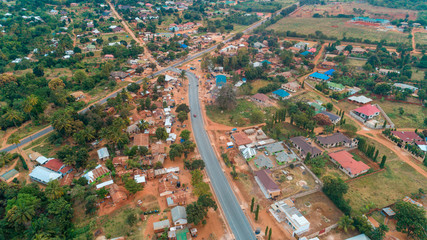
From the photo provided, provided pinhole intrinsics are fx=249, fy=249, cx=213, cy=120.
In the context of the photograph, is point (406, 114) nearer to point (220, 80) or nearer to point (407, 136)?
point (407, 136)

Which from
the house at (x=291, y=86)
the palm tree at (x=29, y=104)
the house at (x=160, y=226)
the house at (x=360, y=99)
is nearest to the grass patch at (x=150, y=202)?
the house at (x=160, y=226)

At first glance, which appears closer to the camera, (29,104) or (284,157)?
(284,157)

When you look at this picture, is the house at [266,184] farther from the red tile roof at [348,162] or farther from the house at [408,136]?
the house at [408,136]

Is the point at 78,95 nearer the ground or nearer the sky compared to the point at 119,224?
nearer the sky

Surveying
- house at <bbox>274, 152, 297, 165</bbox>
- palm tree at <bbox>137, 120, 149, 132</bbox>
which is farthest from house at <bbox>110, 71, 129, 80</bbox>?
house at <bbox>274, 152, 297, 165</bbox>

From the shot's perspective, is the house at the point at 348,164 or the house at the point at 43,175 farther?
the house at the point at 348,164

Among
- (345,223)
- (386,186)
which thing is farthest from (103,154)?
(386,186)

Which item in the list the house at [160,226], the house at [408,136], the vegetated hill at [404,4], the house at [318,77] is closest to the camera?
the house at [160,226]
